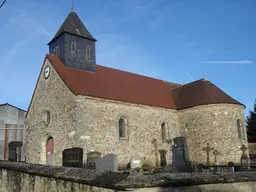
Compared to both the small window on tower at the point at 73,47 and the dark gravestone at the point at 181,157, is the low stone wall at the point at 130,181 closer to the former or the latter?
the dark gravestone at the point at 181,157

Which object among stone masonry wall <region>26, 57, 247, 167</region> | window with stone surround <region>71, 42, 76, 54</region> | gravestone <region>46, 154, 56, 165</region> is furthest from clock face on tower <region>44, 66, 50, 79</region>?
gravestone <region>46, 154, 56, 165</region>

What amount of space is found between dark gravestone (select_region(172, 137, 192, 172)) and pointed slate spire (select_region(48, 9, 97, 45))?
505 inches

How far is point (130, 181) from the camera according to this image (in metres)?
3.21

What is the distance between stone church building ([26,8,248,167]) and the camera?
18.1 m

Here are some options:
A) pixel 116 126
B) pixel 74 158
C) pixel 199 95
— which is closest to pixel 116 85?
pixel 116 126

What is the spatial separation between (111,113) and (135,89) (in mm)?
4507

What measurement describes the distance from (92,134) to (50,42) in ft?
31.3

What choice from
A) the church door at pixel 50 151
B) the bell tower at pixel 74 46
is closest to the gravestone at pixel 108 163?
the church door at pixel 50 151

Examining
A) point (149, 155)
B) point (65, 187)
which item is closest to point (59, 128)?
point (149, 155)

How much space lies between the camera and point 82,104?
17703 mm

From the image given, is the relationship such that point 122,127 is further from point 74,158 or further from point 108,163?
point 74,158

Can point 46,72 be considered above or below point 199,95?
above

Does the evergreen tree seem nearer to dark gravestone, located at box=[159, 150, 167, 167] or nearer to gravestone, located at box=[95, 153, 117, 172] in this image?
dark gravestone, located at box=[159, 150, 167, 167]

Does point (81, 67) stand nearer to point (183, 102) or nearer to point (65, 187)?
point (183, 102)
